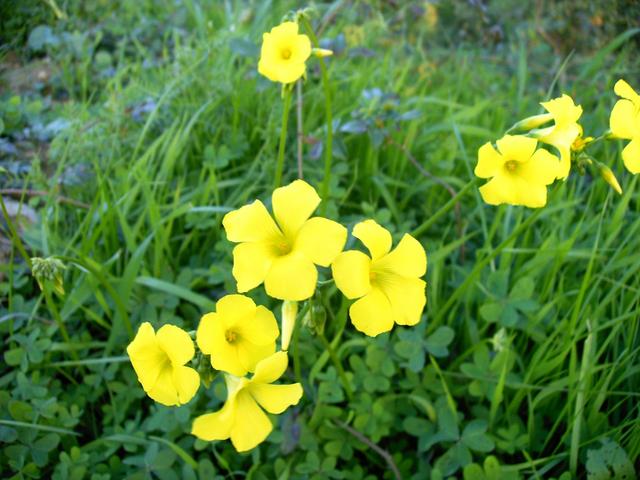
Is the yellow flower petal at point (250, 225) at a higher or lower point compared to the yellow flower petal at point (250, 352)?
higher

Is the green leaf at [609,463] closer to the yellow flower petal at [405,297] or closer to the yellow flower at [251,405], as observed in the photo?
the yellow flower petal at [405,297]

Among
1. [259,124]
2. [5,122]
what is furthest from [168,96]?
[5,122]

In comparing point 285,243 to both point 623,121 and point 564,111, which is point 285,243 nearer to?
point 564,111

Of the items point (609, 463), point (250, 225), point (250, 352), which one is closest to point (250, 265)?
point (250, 225)

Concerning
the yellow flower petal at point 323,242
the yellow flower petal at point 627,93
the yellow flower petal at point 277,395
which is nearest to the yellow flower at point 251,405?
the yellow flower petal at point 277,395

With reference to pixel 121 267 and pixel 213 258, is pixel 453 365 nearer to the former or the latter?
pixel 213 258

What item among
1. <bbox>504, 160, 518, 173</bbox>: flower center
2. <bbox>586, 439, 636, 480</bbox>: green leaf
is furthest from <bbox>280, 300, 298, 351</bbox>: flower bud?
<bbox>586, 439, 636, 480</bbox>: green leaf

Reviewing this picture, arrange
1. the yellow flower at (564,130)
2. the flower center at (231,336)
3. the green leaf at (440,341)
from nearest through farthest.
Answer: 1. the flower center at (231,336)
2. the yellow flower at (564,130)
3. the green leaf at (440,341)

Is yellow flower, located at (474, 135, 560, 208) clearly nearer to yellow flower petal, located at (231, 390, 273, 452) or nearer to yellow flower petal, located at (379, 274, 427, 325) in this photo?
yellow flower petal, located at (379, 274, 427, 325)
